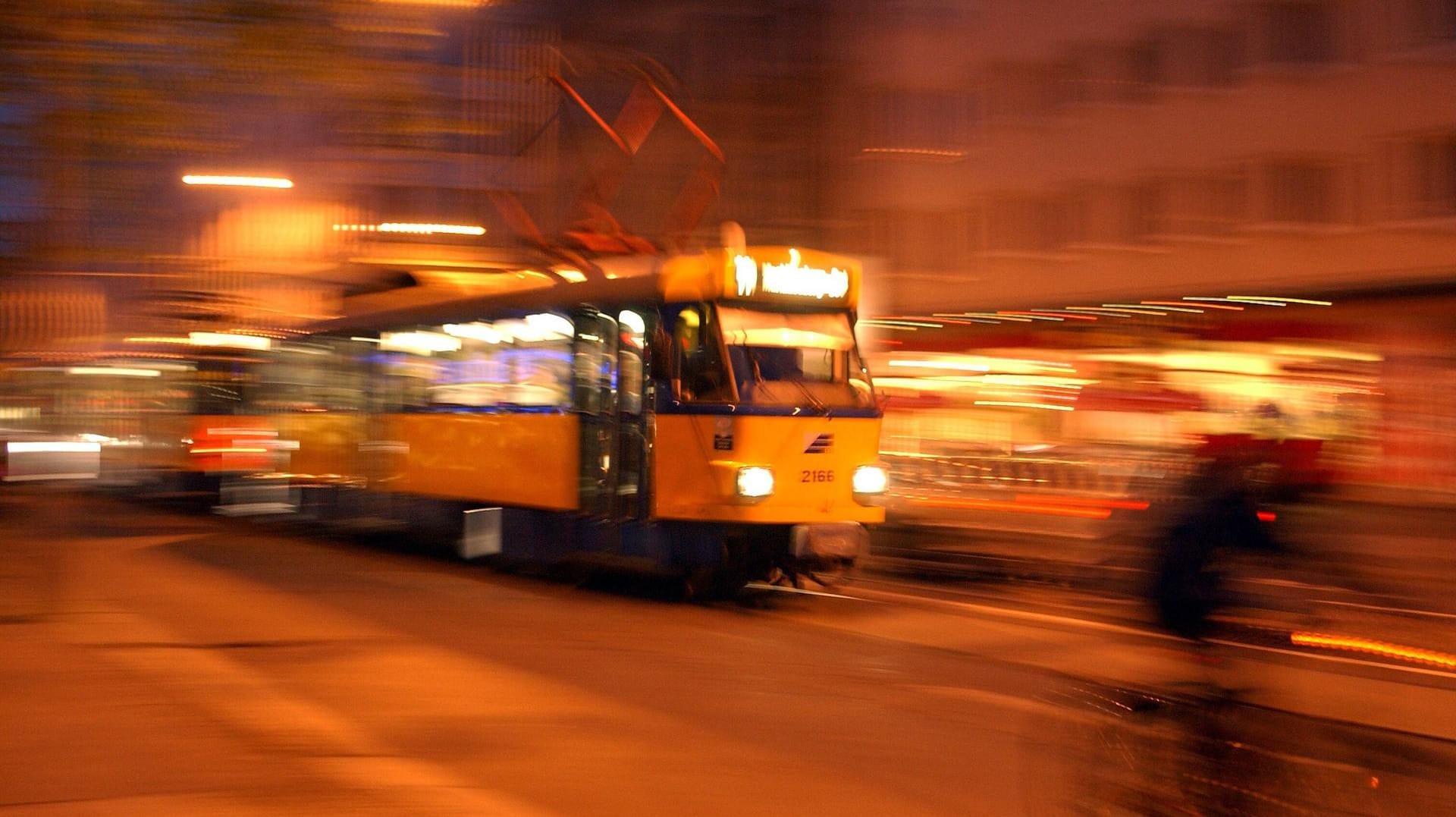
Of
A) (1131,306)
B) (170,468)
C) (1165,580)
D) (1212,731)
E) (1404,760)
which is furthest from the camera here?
(1131,306)

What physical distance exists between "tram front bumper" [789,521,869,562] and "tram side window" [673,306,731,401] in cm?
137

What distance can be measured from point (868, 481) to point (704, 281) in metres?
2.28

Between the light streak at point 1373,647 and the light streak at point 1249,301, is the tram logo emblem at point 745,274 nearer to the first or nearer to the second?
the light streak at point 1373,647

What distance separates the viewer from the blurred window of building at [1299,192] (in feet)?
102

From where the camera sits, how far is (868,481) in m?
13.9

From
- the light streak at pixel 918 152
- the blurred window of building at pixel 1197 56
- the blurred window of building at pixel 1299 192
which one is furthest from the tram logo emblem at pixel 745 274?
the light streak at pixel 918 152

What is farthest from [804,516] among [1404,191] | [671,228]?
[1404,191]

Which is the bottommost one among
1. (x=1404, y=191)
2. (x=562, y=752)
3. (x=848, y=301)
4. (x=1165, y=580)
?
(x=562, y=752)

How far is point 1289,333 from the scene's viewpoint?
3050cm

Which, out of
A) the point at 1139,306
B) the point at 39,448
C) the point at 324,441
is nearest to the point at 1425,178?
the point at 1139,306

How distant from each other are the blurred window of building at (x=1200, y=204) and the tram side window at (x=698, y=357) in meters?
22.5

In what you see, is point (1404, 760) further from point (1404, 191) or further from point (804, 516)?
point (1404, 191)

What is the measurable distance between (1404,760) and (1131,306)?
3071 cm

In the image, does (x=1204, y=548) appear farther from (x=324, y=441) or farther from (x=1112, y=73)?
(x=1112, y=73)
